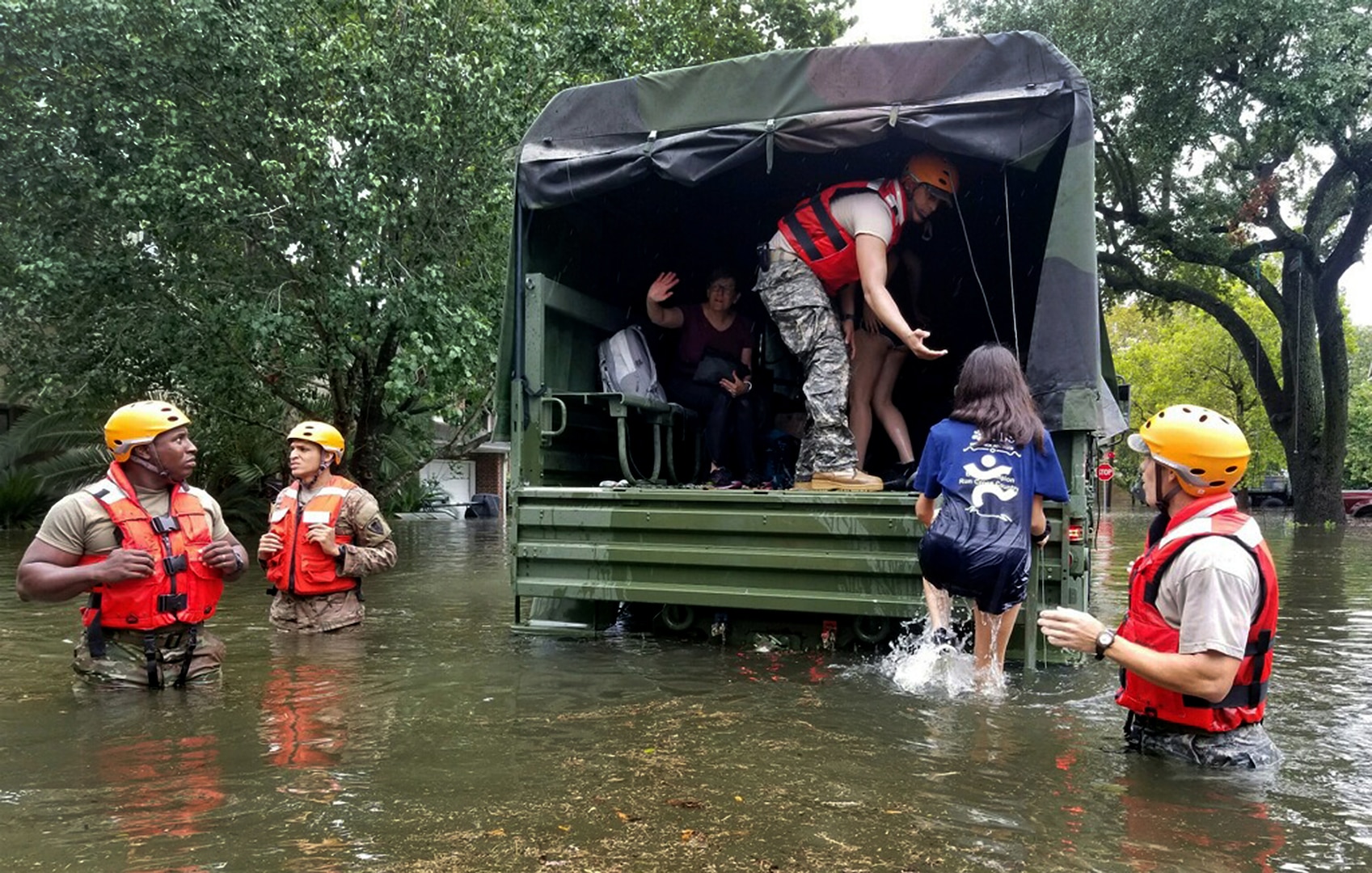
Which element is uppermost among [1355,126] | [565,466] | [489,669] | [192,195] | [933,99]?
[1355,126]

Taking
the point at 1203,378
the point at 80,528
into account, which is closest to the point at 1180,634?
the point at 80,528

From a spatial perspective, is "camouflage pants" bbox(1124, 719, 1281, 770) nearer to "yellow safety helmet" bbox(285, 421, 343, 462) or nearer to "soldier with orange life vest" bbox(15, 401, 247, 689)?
"soldier with orange life vest" bbox(15, 401, 247, 689)

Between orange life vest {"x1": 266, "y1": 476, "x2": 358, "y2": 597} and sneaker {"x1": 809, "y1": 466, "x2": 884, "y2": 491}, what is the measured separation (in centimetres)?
278

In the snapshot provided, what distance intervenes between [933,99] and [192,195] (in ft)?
25.0

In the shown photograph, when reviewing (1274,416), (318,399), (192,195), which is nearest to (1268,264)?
(1274,416)

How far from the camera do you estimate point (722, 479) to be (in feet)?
23.5

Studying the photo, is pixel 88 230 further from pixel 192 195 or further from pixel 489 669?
pixel 489 669

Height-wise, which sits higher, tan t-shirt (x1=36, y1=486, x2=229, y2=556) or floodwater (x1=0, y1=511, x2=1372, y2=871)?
tan t-shirt (x1=36, y1=486, x2=229, y2=556)

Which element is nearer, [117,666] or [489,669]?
[117,666]

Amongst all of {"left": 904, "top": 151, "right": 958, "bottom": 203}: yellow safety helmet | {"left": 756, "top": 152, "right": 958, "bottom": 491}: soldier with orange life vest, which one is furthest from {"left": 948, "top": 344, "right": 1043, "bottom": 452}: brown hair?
{"left": 904, "top": 151, "right": 958, "bottom": 203}: yellow safety helmet

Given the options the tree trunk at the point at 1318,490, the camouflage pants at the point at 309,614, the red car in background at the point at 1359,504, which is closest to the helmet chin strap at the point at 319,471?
the camouflage pants at the point at 309,614

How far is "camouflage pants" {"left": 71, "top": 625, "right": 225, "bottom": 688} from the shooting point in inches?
192

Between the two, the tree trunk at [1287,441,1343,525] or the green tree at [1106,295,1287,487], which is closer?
the tree trunk at [1287,441,1343,525]

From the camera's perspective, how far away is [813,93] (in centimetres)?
582
